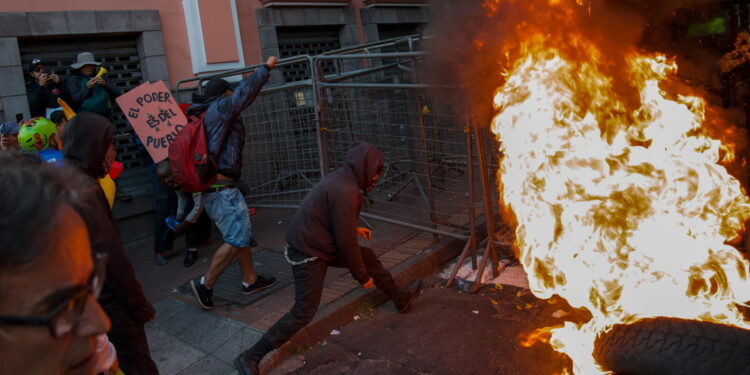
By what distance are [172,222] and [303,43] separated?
5350 mm

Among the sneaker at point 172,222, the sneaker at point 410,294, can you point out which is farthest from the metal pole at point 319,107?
the sneaker at point 410,294

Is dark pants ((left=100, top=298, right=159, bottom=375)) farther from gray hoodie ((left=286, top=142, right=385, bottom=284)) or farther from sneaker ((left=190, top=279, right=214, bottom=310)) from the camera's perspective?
sneaker ((left=190, top=279, right=214, bottom=310))

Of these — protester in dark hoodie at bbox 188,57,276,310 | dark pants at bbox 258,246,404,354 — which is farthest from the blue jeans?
dark pants at bbox 258,246,404,354

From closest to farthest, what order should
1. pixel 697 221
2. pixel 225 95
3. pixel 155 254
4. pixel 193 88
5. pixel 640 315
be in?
pixel 640 315, pixel 697 221, pixel 225 95, pixel 155 254, pixel 193 88

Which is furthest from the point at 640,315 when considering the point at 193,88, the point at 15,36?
the point at 15,36

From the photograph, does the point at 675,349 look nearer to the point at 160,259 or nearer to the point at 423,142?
the point at 423,142

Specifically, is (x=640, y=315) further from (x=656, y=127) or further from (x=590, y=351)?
(x=656, y=127)

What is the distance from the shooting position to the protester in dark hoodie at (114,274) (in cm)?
294

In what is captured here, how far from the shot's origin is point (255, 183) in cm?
798

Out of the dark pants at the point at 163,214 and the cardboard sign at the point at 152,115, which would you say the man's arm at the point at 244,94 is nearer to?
the cardboard sign at the point at 152,115

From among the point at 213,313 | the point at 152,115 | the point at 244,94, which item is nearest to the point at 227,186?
the point at 244,94

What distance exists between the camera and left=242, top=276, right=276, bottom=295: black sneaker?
17.6 feet

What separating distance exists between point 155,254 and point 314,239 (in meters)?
3.42

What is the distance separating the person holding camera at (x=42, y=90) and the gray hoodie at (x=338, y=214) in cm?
441
